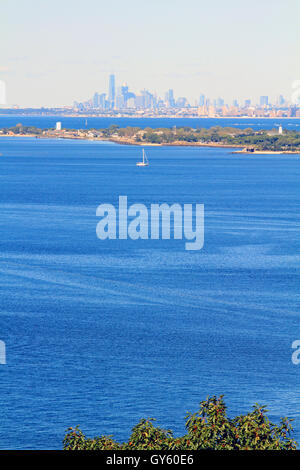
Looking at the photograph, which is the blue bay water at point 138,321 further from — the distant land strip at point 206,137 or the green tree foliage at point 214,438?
the distant land strip at point 206,137

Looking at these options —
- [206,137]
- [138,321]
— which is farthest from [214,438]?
[206,137]

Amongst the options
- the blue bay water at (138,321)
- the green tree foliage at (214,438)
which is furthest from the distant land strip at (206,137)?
the green tree foliage at (214,438)

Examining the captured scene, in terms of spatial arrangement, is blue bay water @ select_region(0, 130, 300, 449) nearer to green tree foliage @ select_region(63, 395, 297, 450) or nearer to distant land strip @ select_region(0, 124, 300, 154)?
green tree foliage @ select_region(63, 395, 297, 450)

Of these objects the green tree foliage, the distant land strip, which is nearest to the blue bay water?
the green tree foliage

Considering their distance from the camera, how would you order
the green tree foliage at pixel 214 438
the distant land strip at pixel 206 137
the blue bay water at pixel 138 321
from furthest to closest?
the distant land strip at pixel 206 137
the blue bay water at pixel 138 321
the green tree foliage at pixel 214 438

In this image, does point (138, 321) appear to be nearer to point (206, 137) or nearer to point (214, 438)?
point (214, 438)

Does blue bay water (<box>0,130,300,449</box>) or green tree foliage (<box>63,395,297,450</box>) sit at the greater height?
blue bay water (<box>0,130,300,449</box>)

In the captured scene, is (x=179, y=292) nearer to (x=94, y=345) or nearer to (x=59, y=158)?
(x=94, y=345)

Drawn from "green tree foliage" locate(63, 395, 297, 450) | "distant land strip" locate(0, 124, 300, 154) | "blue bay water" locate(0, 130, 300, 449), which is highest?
"distant land strip" locate(0, 124, 300, 154)
